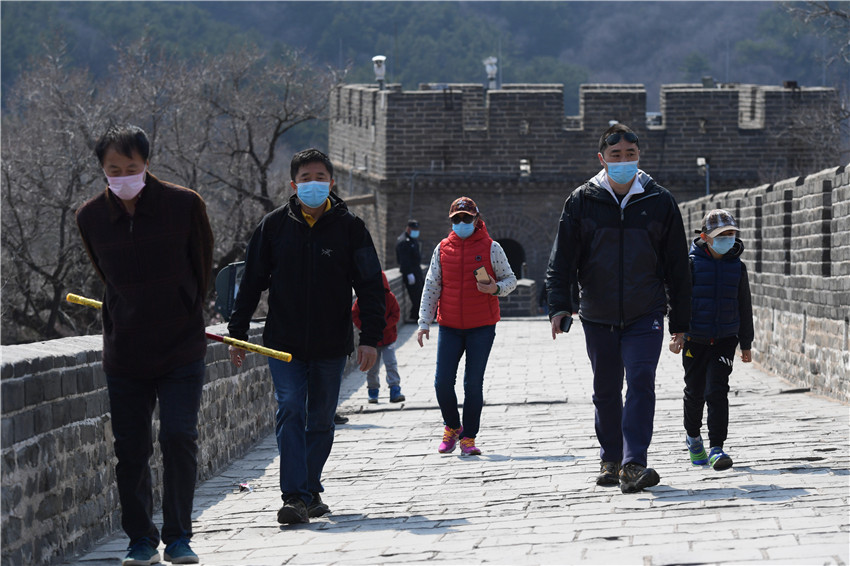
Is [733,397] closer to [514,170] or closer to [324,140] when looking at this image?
[514,170]

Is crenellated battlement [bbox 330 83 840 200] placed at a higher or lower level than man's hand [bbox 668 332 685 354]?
higher

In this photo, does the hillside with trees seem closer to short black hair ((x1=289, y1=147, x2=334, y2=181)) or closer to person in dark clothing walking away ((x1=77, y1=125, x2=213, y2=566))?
short black hair ((x1=289, y1=147, x2=334, y2=181))

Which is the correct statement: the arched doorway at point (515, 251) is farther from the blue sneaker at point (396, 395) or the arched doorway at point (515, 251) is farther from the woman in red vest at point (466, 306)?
the woman in red vest at point (466, 306)

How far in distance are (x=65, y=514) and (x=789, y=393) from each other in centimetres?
737

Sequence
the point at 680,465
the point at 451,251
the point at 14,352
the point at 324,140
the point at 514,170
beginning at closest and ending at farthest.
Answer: the point at 14,352, the point at 680,465, the point at 451,251, the point at 514,170, the point at 324,140

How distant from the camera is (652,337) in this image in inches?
270

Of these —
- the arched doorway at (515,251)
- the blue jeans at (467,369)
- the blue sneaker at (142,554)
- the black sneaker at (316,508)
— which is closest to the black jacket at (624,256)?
the black sneaker at (316,508)

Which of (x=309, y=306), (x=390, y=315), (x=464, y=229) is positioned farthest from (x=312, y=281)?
(x=390, y=315)

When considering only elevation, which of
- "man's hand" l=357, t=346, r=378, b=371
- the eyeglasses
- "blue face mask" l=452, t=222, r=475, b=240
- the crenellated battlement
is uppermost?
the crenellated battlement

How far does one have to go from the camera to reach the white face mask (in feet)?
18.1

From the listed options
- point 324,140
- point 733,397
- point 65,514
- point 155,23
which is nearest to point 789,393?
point 733,397

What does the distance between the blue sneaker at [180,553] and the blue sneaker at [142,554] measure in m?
0.05

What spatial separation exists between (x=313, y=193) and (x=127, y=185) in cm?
120

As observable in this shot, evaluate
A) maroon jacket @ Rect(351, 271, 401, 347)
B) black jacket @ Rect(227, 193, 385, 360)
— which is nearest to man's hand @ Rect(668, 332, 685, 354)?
black jacket @ Rect(227, 193, 385, 360)
